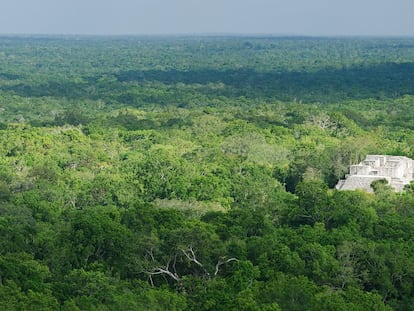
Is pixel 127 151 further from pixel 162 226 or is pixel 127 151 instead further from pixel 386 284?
pixel 386 284

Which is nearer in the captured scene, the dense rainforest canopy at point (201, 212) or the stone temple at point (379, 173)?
the dense rainforest canopy at point (201, 212)

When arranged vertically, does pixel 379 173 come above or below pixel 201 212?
below

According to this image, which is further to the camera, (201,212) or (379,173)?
(379,173)

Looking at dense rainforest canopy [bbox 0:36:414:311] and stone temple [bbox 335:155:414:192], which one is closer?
dense rainforest canopy [bbox 0:36:414:311]
